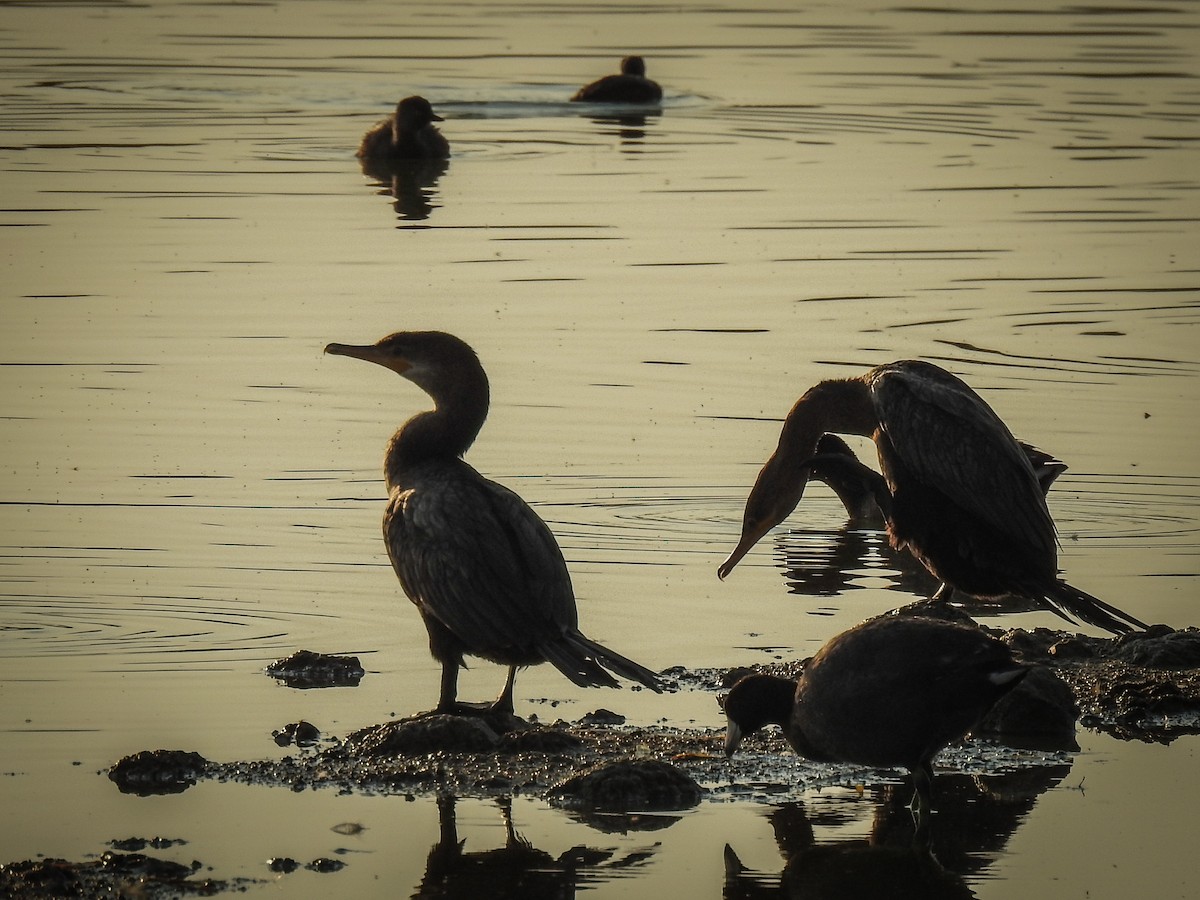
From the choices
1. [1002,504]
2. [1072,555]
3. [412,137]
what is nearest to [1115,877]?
[1002,504]

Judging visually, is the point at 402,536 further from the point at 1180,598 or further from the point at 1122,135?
the point at 1122,135

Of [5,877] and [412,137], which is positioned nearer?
[5,877]

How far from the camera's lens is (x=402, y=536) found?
7973 mm

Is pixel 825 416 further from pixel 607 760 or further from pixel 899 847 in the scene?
pixel 899 847

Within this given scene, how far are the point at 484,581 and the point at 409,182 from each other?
1531 centimetres

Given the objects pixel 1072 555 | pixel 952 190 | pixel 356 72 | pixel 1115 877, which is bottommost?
pixel 1115 877

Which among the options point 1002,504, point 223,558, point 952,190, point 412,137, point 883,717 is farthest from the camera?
point 412,137

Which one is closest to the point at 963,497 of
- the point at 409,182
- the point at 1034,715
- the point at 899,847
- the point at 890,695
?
the point at 1034,715

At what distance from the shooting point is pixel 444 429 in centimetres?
868

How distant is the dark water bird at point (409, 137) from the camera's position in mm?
23297

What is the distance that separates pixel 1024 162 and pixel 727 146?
341cm

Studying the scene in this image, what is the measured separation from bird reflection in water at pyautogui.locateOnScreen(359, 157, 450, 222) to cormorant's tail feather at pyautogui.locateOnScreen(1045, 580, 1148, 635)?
11.7 m

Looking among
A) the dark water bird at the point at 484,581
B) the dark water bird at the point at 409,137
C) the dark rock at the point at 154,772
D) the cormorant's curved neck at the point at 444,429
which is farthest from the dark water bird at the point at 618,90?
the dark rock at the point at 154,772

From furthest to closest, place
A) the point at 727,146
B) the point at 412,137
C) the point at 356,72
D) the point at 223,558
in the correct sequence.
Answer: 1. the point at 356,72
2. the point at 727,146
3. the point at 412,137
4. the point at 223,558
